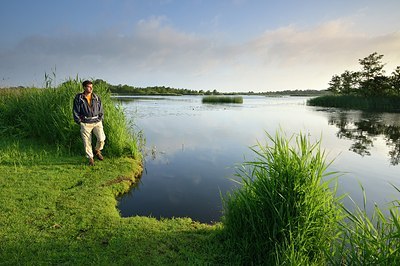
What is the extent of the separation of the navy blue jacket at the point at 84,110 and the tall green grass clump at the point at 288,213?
205 inches

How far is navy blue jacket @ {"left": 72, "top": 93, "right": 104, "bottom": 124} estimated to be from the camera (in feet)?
21.6

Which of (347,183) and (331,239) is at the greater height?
(331,239)

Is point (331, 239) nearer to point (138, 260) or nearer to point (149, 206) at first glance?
point (138, 260)

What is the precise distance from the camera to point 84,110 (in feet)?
21.8

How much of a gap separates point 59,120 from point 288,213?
25.2 feet

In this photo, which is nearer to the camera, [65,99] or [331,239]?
[331,239]

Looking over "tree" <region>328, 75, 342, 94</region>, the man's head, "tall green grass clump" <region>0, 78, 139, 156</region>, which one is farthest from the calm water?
"tree" <region>328, 75, 342, 94</region>

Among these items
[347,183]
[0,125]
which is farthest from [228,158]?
[0,125]

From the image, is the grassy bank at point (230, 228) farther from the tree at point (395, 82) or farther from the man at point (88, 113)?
the tree at point (395, 82)

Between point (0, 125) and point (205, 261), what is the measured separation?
10449mm

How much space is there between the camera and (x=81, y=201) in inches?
189

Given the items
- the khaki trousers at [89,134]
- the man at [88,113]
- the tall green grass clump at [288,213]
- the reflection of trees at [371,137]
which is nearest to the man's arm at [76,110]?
the man at [88,113]

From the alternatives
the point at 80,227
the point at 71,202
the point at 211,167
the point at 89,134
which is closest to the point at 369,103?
the point at 211,167

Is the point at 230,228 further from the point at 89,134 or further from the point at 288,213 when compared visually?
the point at 89,134
